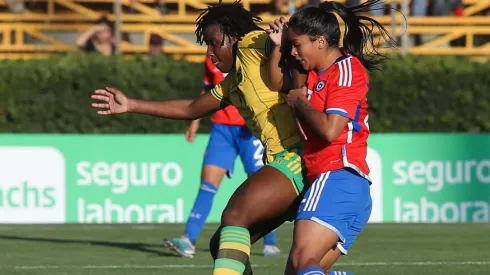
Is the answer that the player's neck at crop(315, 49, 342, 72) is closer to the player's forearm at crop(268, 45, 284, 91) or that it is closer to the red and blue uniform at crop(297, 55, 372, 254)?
the red and blue uniform at crop(297, 55, 372, 254)

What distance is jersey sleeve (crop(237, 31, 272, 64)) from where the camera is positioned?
662 centimetres

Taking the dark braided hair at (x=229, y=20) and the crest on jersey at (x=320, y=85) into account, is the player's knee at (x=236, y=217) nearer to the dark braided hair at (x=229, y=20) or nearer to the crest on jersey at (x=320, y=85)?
the crest on jersey at (x=320, y=85)

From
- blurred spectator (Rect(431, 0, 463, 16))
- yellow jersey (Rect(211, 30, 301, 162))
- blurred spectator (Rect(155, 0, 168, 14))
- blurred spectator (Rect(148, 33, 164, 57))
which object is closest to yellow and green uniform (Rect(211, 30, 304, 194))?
yellow jersey (Rect(211, 30, 301, 162))

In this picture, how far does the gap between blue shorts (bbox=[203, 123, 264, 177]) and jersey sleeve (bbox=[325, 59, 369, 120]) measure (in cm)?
465

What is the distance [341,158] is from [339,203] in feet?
0.83

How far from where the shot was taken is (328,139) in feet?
19.5

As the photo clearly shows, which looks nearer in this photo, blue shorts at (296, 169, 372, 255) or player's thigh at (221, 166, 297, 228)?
blue shorts at (296, 169, 372, 255)

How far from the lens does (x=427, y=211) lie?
48.1 feet

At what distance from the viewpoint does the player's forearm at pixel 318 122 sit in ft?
19.4

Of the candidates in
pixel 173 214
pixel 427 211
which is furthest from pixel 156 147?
pixel 427 211

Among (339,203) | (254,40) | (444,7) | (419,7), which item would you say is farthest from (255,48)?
(444,7)

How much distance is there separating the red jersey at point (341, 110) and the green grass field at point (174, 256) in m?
3.39

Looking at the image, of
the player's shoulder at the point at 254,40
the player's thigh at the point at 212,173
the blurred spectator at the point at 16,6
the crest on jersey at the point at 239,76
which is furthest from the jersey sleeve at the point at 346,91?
the blurred spectator at the point at 16,6

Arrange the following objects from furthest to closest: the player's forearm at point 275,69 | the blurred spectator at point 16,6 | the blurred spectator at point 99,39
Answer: the blurred spectator at point 16,6
the blurred spectator at point 99,39
the player's forearm at point 275,69
